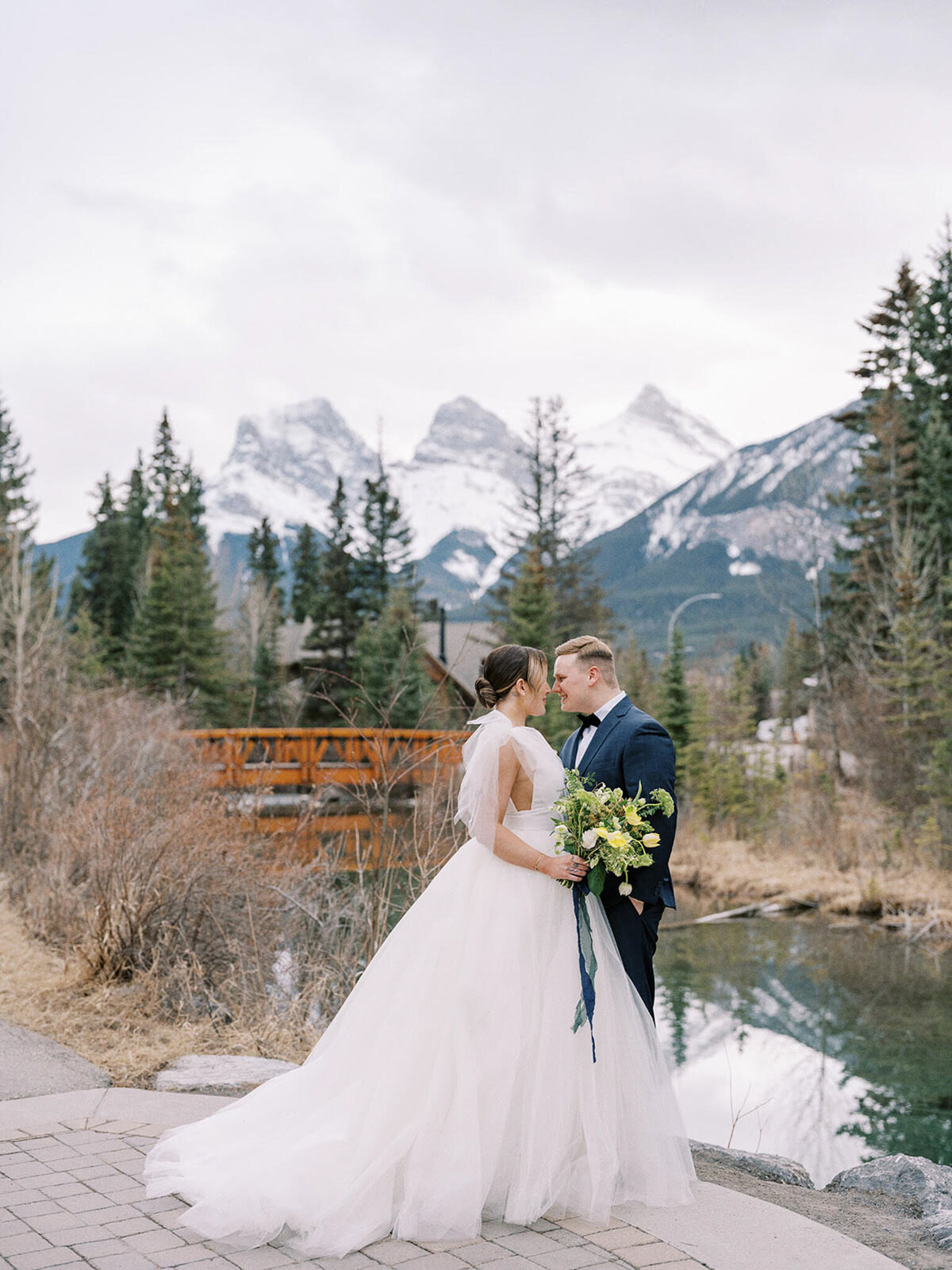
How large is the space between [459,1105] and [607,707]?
162cm

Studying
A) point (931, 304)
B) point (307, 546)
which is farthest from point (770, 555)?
point (931, 304)

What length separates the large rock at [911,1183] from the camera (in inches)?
191

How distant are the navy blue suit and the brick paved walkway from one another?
961 millimetres

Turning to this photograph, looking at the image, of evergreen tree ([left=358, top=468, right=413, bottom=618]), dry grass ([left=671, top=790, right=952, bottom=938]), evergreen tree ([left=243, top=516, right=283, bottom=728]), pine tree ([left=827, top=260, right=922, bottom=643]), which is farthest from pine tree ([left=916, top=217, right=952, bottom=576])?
evergreen tree ([left=358, top=468, right=413, bottom=618])

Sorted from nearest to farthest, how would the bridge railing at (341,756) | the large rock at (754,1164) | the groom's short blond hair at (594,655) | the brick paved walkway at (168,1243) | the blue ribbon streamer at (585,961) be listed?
the brick paved walkway at (168,1243) → the blue ribbon streamer at (585,961) → the groom's short blond hair at (594,655) → the large rock at (754,1164) → the bridge railing at (341,756)

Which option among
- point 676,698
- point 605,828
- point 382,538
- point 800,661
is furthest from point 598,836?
point 382,538

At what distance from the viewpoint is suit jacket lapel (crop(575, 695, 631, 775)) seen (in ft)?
16.0

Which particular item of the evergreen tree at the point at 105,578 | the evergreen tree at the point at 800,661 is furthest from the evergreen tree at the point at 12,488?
the evergreen tree at the point at 800,661

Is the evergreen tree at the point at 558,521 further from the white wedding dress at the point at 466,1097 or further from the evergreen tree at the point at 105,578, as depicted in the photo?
the white wedding dress at the point at 466,1097

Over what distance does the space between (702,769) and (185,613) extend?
20.4m

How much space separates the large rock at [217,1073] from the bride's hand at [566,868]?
2.32 meters

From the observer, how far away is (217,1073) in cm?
638

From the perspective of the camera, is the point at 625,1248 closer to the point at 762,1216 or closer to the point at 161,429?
the point at 762,1216

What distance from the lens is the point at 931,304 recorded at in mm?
37344
